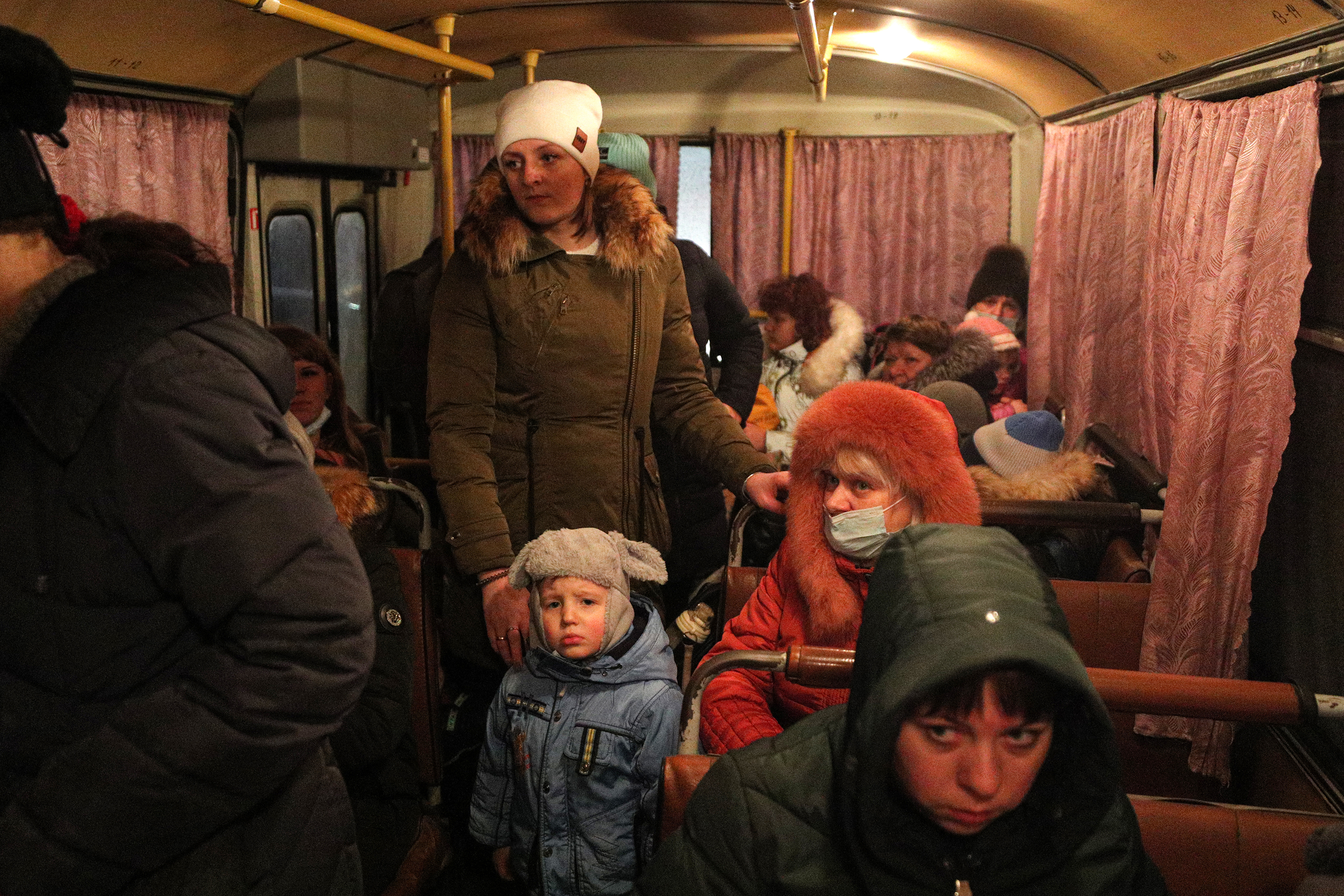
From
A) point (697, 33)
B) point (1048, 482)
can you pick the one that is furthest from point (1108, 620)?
point (697, 33)

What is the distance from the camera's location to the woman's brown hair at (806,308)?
6.02 meters

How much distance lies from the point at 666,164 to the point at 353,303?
8.54ft

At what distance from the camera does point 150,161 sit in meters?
3.76

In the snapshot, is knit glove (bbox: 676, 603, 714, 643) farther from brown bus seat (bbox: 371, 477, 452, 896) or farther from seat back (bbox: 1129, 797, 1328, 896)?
seat back (bbox: 1129, 797, 1328, 896)

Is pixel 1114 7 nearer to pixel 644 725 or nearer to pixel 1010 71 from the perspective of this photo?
pixel 1010 71

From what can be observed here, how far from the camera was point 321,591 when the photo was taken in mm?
1226

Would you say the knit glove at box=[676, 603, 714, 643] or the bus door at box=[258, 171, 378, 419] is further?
the bus door at box=[258, 171, 378, 419]

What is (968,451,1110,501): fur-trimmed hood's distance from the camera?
326 cm

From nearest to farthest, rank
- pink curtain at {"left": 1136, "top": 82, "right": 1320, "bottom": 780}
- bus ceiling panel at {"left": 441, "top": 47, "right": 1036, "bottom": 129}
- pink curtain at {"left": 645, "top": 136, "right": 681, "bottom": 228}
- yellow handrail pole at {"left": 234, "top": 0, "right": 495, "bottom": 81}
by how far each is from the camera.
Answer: yellow handrail pole at {"left": 234, "top": 0, "right": 495, "bottom": 81} → pink curtain at {"left": 1136, "top": 82, "right": 1320, "bottom": 780} → bus ceiling panel at {"left": 441, "top": 47, "right": 1036, "bottom": 129} → pink curtain at {"left": 645, "top": 136, "right": 681, "bottom": 228}

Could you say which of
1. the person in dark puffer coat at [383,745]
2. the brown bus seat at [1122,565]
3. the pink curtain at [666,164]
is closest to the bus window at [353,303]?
the pink curtain at [666,164]

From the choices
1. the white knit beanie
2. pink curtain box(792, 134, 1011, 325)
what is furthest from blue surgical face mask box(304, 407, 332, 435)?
pink curtain box(792, 134, 1011, 325)

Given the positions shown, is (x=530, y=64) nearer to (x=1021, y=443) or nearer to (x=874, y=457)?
(x=1021, y=443)

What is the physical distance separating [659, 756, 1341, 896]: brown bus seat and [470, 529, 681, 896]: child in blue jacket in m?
1.18

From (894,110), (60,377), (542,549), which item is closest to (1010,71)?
(894,110)
